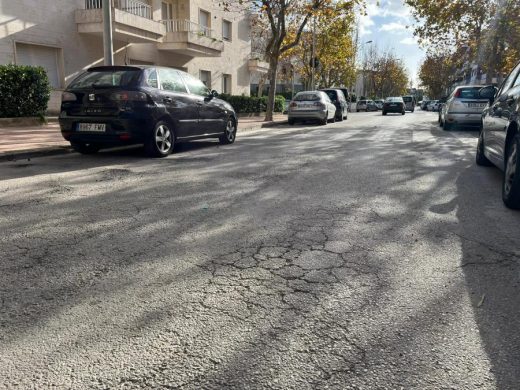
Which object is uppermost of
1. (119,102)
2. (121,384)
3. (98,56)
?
(98,56)

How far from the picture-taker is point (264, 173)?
23.2 ft

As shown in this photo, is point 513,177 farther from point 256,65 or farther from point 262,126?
point 256,65

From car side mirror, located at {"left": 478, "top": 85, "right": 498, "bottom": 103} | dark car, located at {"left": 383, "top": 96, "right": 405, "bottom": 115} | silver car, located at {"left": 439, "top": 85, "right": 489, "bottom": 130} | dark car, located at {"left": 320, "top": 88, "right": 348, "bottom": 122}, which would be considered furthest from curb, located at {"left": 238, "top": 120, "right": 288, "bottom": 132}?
dark car, located at {"left": 383, "top": 96, "right": 405, "bottom": 115}

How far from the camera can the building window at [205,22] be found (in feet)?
85.1

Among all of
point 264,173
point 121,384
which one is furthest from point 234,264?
point 264,173

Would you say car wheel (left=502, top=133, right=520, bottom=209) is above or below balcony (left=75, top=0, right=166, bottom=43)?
below

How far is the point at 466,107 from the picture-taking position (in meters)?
15.3

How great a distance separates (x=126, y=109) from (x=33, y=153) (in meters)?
2.15

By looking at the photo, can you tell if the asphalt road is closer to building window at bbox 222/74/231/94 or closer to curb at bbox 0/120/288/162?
curb at bbox 0/120/288/162

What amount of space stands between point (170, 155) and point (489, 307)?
7057mm

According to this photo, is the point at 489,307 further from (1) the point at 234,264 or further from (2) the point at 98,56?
(2) the point at 98,56

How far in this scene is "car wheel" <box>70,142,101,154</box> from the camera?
343 inches

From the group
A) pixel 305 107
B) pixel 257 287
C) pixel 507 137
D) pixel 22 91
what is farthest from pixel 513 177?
pixel 305 107

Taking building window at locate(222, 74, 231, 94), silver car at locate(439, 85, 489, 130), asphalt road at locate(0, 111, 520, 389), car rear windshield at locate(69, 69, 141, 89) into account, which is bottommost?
asphalt road at locate(0, 111, 520, 389)
